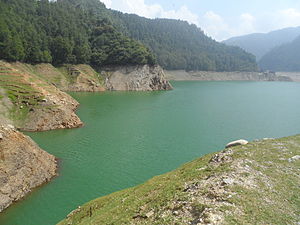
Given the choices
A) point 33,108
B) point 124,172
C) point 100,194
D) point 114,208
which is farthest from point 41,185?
point 33,108

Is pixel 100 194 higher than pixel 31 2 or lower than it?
lower

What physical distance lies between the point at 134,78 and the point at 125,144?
75.9m

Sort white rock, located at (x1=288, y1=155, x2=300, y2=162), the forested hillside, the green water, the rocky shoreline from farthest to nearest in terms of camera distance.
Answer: the forested hillside < the rocky shoreline < the green water < white rock, located at (x1=288, y1=155, x2=300, y2=162)

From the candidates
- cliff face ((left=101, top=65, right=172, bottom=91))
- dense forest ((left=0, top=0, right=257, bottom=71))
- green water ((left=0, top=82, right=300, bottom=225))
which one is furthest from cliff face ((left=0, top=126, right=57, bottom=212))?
cliff face ((left=101, top=65, right=172, bottom=91))

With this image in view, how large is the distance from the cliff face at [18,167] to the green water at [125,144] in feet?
2.74

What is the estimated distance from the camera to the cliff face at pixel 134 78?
4099 inches

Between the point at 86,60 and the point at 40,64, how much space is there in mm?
22350

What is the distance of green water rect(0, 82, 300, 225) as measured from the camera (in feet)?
68.0

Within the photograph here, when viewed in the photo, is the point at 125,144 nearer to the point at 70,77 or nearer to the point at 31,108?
the point at 31,108

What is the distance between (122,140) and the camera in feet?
121

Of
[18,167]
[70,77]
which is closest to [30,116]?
[18,167]

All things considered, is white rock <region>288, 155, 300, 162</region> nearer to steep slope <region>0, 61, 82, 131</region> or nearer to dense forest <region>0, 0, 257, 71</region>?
steep slope <region>0, 61, 82, 131</region>

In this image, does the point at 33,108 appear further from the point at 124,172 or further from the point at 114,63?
the point at 114,63

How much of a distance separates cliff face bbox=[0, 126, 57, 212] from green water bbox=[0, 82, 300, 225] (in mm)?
834
